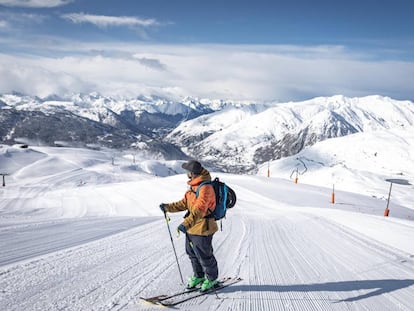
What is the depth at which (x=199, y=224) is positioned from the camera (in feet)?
19.3

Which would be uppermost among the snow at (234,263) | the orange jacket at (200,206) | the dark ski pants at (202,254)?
the orange jacket at (200,206)

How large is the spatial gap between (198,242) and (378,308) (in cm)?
312

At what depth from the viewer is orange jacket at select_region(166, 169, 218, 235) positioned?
225 inches

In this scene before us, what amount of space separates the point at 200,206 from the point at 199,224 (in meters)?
0.35

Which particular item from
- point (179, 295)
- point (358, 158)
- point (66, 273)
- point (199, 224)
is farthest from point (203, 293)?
point (358, 158)

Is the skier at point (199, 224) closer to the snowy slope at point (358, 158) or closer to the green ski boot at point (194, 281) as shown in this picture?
the green ski boot at point (194, 281)

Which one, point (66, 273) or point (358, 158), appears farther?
point (358, 158)

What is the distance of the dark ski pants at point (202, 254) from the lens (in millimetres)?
5969

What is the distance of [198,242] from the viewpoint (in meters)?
5.96

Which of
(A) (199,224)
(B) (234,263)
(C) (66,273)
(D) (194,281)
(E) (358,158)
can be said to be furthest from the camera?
(E) (358,158)

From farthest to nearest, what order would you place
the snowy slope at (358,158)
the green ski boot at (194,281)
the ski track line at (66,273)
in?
the snowy slope at (358,158)
the green ski boot at (194,281)
the ski track line at (66,273)

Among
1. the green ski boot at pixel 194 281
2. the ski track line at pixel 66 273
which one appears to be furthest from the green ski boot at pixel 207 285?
the ski track line at pixel 66 273

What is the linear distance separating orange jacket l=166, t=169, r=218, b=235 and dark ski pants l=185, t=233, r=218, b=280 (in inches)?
5.6

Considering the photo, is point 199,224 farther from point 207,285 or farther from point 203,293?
point 203,293
